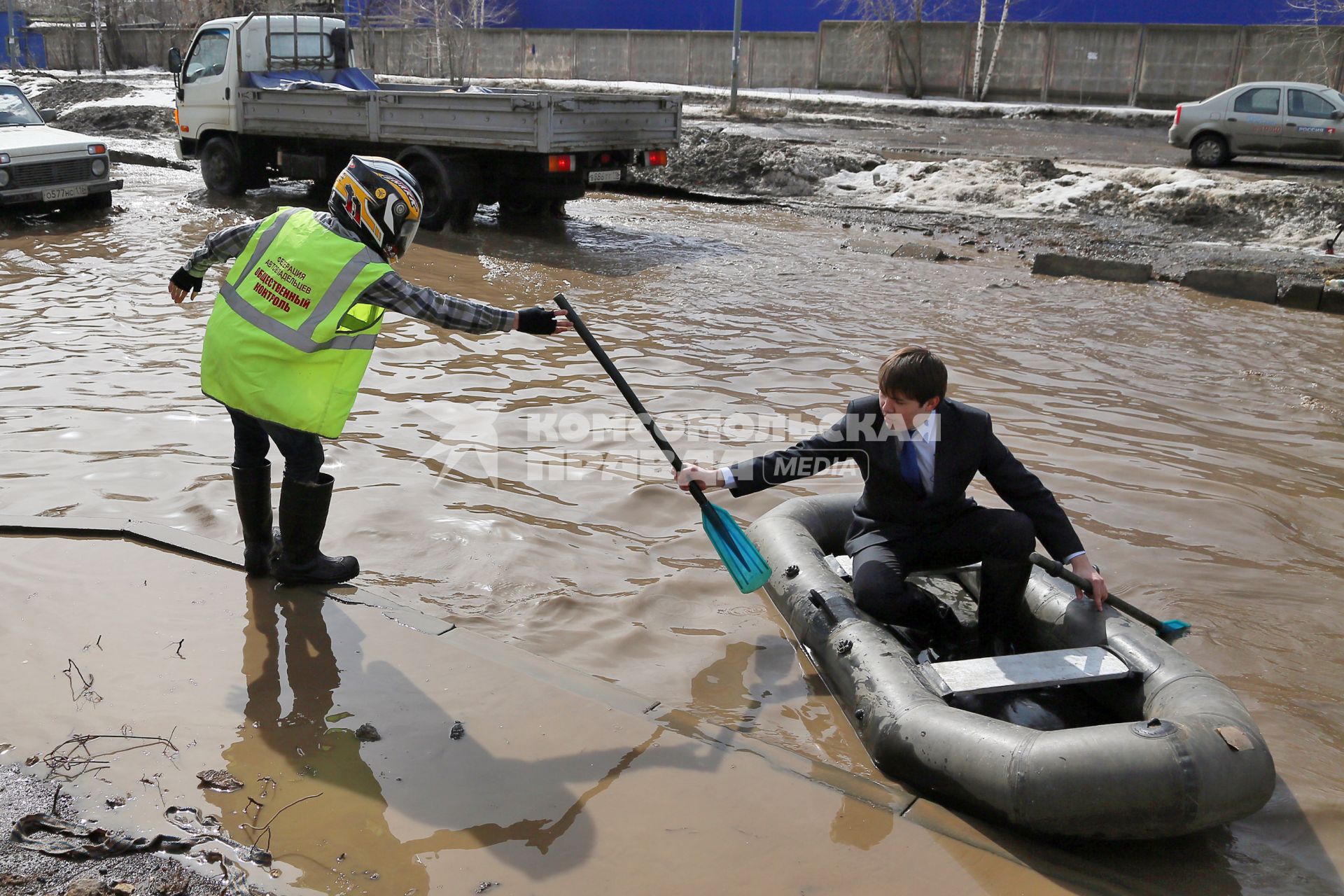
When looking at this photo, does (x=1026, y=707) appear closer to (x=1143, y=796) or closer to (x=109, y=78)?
(x=1143, y=796)

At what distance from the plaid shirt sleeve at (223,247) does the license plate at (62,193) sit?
9.73 metres

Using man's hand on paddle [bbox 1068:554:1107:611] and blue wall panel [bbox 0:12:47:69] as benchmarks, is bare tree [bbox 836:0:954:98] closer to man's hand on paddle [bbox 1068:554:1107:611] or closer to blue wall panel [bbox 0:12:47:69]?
man's hand on paddle [bbox 1068:554:1107:611]

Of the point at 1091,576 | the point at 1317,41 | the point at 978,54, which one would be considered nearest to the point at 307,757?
the point at 1091,576

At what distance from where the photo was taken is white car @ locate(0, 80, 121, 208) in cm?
1191

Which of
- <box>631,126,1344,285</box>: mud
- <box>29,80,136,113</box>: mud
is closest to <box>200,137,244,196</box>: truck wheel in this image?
<box>631,126,1344,285</box>: mud

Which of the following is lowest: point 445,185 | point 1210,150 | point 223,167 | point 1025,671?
point 1025,671

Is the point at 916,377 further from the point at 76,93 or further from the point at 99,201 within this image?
the point at 76,93

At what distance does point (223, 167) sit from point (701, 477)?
12.5m

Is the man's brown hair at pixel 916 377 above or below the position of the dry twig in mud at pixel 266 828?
above

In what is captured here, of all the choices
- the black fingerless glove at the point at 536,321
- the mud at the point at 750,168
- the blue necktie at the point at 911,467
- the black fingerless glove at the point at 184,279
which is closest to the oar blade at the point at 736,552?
the blue necktie at the point at 911,467

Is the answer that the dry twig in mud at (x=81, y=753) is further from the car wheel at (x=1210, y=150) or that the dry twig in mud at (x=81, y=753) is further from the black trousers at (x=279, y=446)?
the car wheel at (x=1210, y=150)

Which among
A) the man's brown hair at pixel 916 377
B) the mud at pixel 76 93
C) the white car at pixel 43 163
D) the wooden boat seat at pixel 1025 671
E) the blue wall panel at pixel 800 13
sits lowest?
the wooden boat seat at pixel 1025 671

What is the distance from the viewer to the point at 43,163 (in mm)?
12141

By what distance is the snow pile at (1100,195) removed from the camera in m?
13.4
